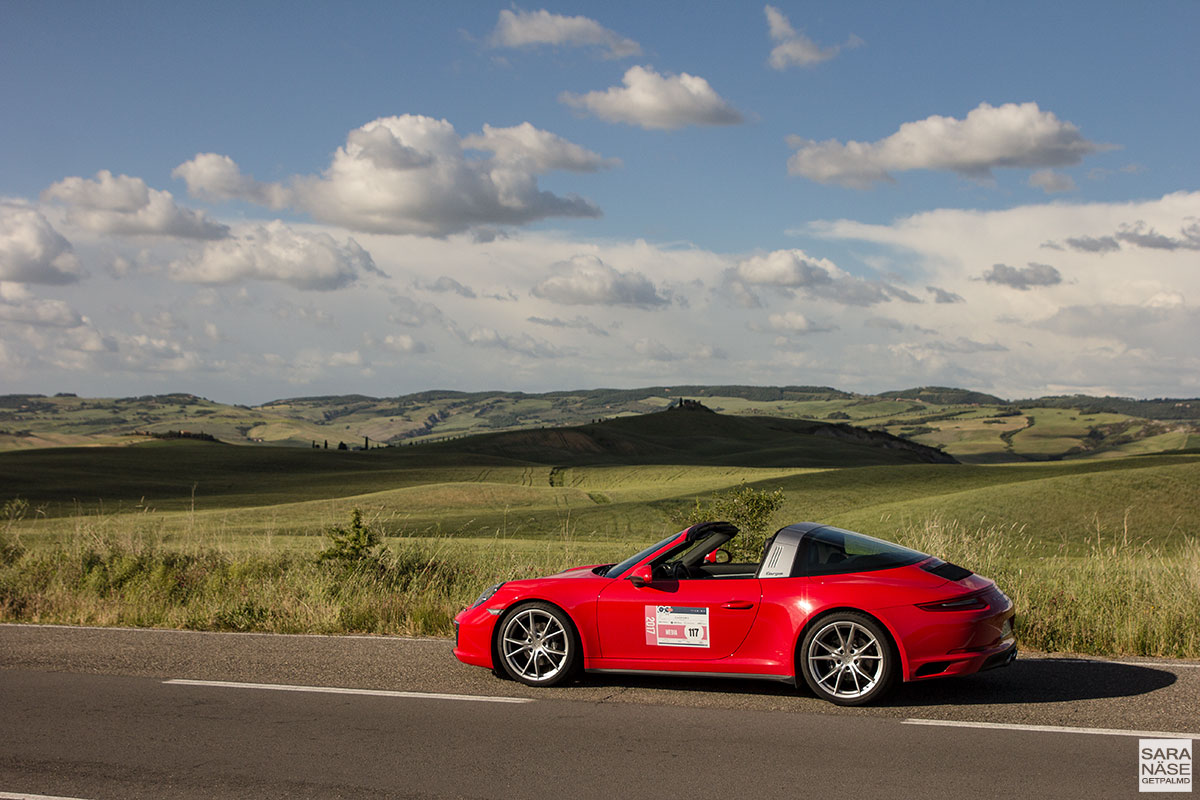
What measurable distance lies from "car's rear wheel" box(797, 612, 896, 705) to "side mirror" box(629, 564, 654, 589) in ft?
4.54

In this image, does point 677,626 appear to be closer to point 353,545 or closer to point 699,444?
point 353,545

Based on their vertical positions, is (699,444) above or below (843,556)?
above

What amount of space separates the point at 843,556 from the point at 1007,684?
1877 mm

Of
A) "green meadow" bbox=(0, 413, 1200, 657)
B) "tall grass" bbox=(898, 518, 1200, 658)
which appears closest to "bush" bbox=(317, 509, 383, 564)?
"green meadow" bbox=(0, 413, 1200, 657)

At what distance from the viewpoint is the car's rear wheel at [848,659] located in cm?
797

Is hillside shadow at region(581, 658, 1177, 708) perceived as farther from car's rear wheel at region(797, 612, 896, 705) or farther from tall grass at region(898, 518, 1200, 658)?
tall grass at region(898, 518, 1200, 658)

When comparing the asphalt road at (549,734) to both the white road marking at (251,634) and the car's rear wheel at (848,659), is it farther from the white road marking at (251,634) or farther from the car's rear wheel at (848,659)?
the white road marking at (251,634)

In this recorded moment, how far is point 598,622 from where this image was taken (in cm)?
888

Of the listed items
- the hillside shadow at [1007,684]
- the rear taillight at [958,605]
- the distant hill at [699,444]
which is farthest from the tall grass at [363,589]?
the distant hill at [699,444]

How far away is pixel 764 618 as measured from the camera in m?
8.30

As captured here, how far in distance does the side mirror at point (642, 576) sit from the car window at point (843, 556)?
47.7 inches

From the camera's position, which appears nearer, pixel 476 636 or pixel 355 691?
pixel 355 691

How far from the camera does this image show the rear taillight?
795 centimetres

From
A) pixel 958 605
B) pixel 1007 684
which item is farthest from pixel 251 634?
pixel 1007 684
